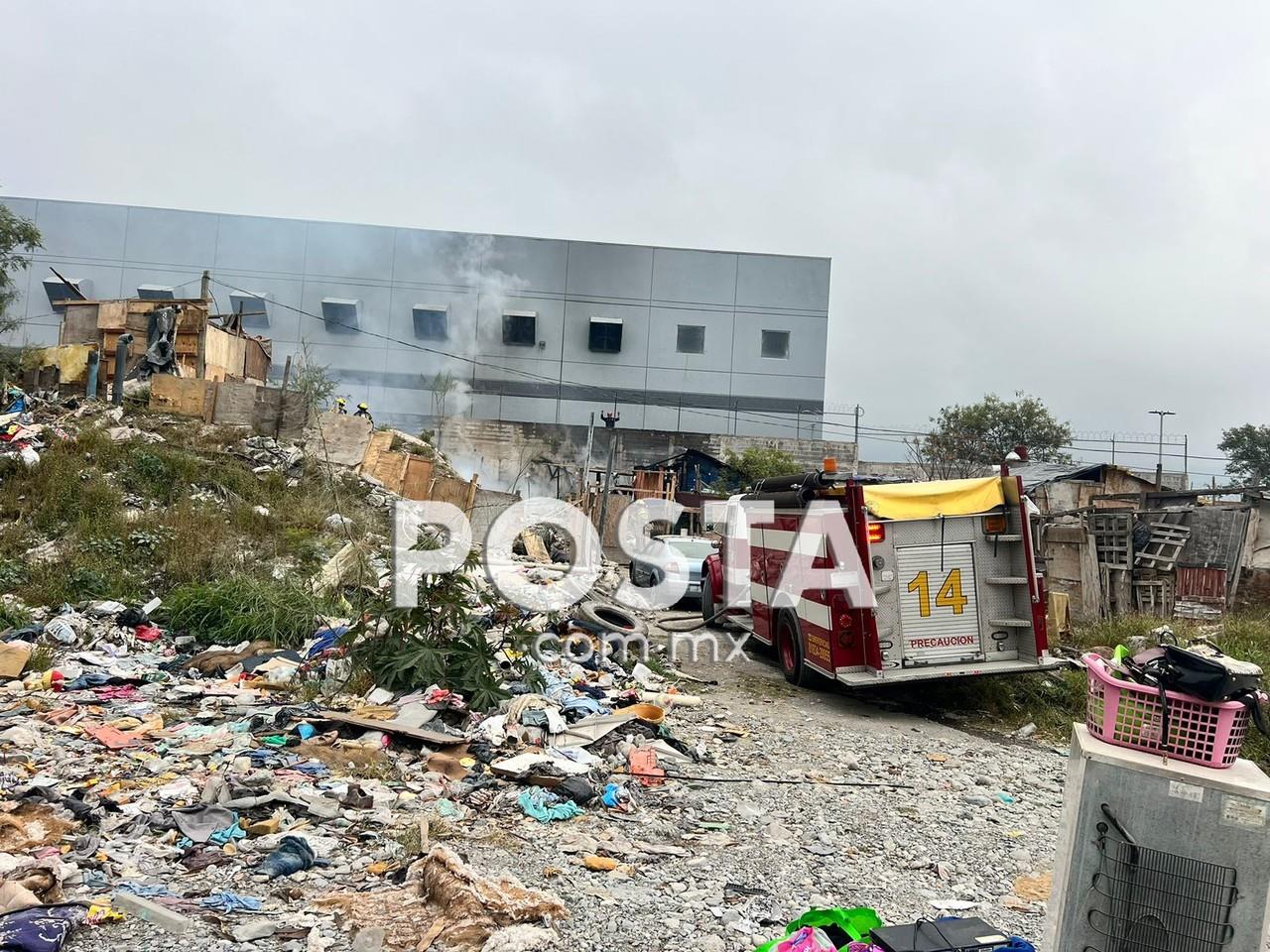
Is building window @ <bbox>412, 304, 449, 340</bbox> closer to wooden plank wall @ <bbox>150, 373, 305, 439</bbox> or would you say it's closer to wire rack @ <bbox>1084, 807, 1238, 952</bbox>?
wooden plank wall @ <bbox>150, 373, 305, 439</bbox>

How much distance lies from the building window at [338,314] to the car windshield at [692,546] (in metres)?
30.6

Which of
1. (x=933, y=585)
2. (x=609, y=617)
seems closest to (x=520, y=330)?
(x=609, y=617)

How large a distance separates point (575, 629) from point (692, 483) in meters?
20.7

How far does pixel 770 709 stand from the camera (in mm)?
8266

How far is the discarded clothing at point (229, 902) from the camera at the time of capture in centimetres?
366

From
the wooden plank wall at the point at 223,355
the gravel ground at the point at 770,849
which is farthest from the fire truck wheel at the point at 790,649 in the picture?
the wooden plank wall at the point at 223,355

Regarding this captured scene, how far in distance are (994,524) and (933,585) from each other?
87cm

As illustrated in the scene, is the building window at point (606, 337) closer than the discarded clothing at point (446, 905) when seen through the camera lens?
No

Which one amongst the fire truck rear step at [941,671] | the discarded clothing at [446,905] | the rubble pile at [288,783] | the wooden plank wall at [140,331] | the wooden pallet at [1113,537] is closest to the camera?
the discarded clothing at [446,905]

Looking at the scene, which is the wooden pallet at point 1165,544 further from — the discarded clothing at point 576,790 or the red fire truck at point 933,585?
the discarded clothing at point 576,790

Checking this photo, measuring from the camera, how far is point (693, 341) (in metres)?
42.3

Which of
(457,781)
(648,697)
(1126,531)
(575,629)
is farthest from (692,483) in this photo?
(457,781)

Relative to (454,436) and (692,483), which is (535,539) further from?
(454,436)

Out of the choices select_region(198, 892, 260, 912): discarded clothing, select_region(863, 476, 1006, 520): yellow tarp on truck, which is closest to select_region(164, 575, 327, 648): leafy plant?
select_region(198, 892, 260, 912): discarded clothing
